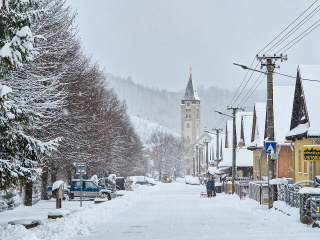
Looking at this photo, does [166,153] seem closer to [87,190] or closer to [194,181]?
[194,181]

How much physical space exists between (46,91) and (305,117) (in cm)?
1439

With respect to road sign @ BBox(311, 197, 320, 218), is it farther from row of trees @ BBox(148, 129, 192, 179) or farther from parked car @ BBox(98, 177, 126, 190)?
row of trees @ BBox(148, 129, 192, 179)

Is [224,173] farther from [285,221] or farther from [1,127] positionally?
[1,127]

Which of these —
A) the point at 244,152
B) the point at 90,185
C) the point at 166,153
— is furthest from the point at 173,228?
the point at 166,153

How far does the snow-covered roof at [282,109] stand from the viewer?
41875mm

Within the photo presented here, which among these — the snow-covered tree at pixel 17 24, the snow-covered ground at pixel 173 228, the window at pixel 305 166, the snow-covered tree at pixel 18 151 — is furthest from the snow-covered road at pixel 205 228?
the window at pixel 305 166

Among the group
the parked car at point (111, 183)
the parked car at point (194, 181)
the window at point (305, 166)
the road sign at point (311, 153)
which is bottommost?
the parked car at point (194, 181)

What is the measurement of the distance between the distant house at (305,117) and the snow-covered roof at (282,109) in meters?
7.41

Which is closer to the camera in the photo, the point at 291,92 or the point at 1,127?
the point at 1,127

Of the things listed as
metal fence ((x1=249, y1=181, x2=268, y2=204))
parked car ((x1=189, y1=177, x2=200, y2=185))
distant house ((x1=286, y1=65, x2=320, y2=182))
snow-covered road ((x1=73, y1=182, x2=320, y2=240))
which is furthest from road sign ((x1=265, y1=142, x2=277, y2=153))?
parked car ((x1=189, y1=177, x2=200, y2=185))

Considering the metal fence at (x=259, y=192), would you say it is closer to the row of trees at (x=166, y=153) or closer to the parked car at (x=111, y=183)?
the parked car at (x=111, y=183)

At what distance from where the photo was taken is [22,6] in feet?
53.0

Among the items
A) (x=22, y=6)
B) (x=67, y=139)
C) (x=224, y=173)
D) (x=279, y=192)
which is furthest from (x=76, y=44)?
(x=224, y=173)

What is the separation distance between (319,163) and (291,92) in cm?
1689
